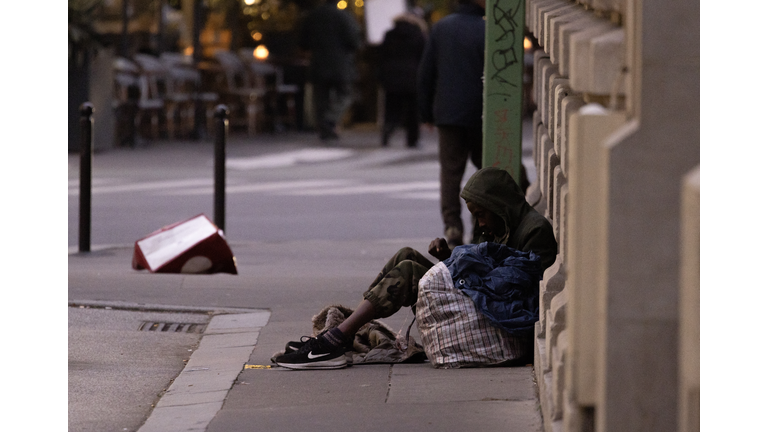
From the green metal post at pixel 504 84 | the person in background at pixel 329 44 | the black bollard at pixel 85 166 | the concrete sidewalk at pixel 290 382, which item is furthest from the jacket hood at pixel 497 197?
the person in background at pixel 329 44

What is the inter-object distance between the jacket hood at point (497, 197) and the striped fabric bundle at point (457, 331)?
1.17ft

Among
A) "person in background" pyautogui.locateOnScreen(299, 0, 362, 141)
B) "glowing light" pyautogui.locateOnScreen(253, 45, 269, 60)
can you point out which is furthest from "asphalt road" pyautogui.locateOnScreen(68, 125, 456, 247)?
"glowing light" pyautogui.locateOnScreen(253, 45, 269, 60)

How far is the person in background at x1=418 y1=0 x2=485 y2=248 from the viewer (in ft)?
31.8

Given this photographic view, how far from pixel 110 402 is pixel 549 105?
2.30 m

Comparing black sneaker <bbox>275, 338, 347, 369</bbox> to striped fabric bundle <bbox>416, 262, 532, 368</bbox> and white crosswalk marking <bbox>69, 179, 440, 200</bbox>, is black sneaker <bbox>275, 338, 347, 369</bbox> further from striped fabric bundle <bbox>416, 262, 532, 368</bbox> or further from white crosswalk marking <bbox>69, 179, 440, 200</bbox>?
white crosswalk marking <bbox>69, 179, 440, 200</bbox>

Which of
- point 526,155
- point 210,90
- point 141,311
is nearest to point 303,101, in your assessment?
point 210,90

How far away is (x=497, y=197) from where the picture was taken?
5699 mm

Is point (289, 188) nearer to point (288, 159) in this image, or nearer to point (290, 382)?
point (288, 159)

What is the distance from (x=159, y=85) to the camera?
2083cm

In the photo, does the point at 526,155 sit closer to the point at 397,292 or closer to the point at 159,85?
the point at 159,85

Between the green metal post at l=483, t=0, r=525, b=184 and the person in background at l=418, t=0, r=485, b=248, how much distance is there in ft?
7.59

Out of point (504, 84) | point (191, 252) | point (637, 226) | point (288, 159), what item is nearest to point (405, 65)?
point (288, 159)

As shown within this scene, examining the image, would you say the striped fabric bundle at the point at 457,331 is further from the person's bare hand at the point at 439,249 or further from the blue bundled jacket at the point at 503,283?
the person's bare hand at the point at 439,249

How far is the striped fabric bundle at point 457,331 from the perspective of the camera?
5.46m
